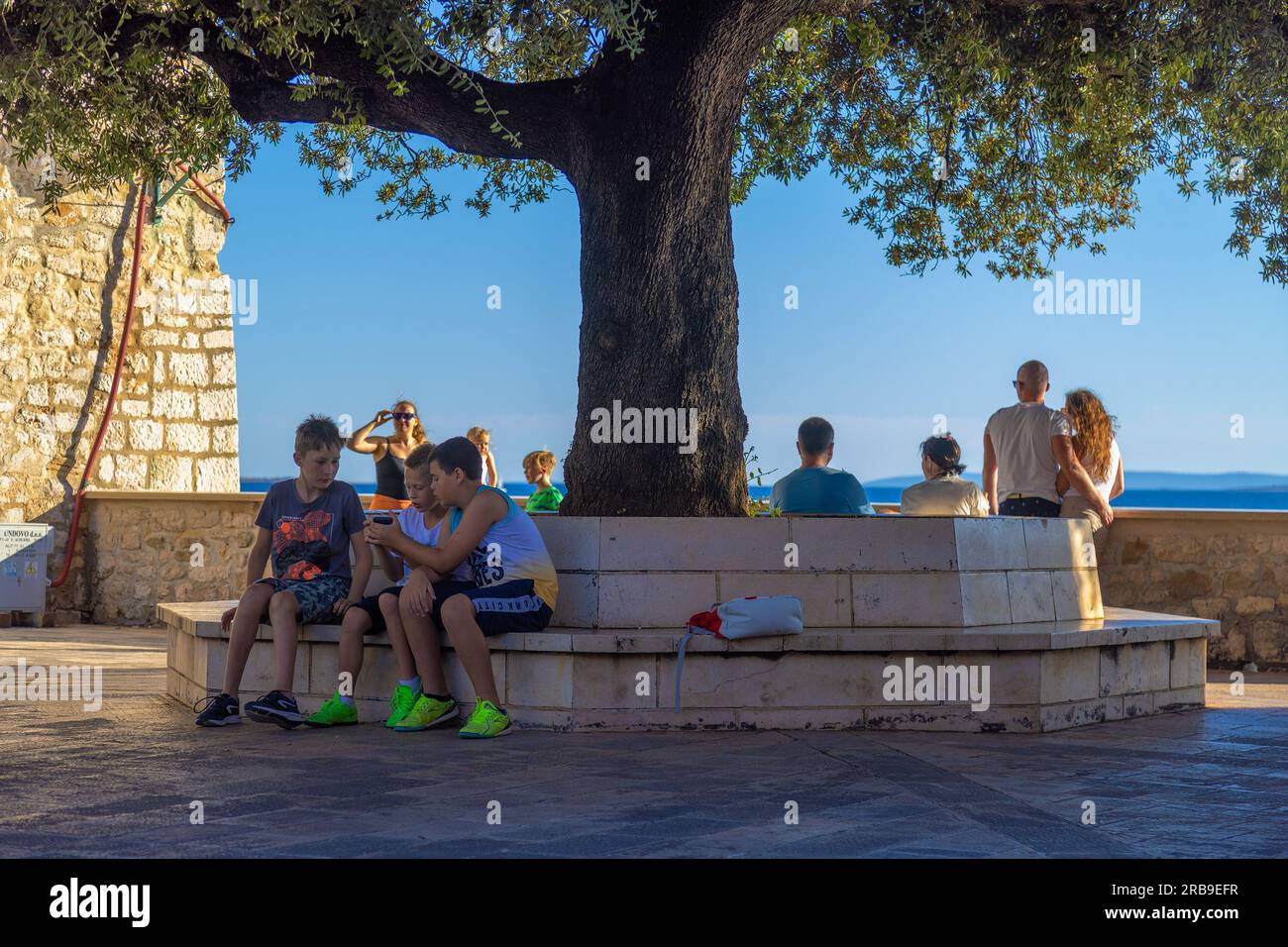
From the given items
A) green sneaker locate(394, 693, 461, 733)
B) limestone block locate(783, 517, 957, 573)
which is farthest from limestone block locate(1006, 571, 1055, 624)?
green sneaker locate(394, 693, 461, 733)

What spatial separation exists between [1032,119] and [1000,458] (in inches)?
104

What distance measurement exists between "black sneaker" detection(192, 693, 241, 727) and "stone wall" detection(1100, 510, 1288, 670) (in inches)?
245

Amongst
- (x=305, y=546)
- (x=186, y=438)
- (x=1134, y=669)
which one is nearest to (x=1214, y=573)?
(x=1134, y=669)

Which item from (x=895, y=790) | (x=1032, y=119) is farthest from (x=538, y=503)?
(x=895, y=790)

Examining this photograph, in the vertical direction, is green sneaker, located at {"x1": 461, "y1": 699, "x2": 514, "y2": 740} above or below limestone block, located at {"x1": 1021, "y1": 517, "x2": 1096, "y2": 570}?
below

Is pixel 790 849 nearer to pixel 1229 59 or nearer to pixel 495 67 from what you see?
pixel 1229 59

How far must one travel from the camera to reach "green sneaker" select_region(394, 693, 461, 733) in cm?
611

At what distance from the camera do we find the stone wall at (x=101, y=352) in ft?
39.8

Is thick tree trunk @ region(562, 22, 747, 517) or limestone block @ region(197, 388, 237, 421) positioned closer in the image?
thick tree trunk @ region(562, 22, 747, 517)

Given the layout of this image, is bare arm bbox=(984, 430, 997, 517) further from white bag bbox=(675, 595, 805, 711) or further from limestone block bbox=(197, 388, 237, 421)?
limestone block bbox=(197, 388, 237, 421)

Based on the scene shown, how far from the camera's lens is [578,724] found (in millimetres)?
6074

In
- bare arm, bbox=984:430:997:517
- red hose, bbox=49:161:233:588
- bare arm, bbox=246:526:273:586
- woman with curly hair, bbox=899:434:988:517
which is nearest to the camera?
bare arm, bbox=246:526:273:586

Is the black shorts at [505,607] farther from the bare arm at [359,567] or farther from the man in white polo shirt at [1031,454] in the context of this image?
the man in white polo shirt at [1031,454]

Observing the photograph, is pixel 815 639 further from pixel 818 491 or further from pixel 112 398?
pixel 112 398
